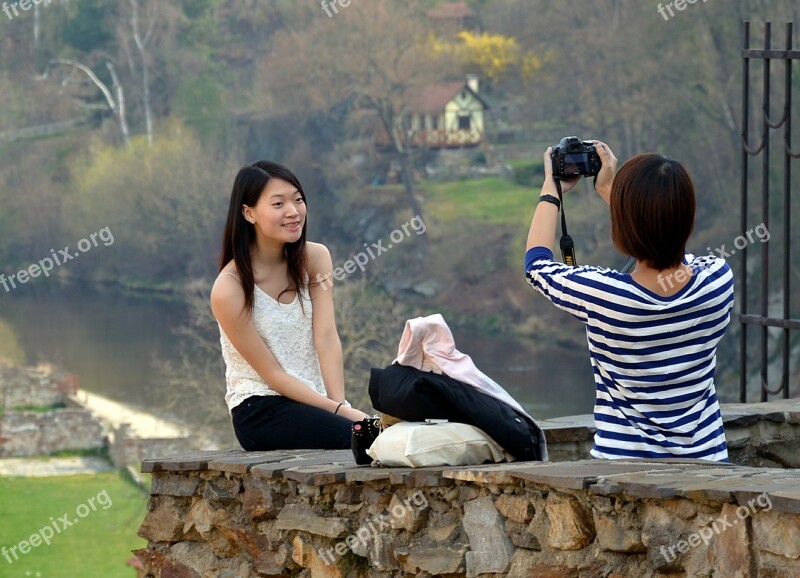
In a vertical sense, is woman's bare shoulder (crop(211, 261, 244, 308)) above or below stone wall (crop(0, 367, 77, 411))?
above

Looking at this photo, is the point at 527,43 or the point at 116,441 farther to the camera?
the point at 527,43

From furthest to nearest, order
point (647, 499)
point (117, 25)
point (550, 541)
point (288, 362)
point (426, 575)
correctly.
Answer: point (117, 25) < point (288, 362) < point (426, 575) < point (550, 541) < point (647, 499)

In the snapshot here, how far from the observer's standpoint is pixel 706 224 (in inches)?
1314

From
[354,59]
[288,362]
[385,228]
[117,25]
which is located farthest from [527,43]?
[288,362]

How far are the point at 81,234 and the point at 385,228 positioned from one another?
12.2 metres

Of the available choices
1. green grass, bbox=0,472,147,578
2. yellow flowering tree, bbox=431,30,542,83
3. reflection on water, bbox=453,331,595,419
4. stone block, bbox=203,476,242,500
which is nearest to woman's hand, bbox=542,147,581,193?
stone block, bbox=203,476,242,500

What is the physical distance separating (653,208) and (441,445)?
0.69 m

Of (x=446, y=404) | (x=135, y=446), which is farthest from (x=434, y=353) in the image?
(x=135, y=446)

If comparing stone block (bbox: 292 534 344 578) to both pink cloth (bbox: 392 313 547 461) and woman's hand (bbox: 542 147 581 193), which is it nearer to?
pink cloth (bbox: 392 313 547 461)

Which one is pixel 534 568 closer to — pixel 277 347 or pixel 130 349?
pixel 277 347

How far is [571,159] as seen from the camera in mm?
3068

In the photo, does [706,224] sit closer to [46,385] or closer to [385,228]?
[385,228]

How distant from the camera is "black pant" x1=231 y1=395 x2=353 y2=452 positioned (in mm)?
3834

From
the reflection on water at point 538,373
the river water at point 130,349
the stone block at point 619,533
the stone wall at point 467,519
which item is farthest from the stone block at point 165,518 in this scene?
the reflection on water at point 538,373
